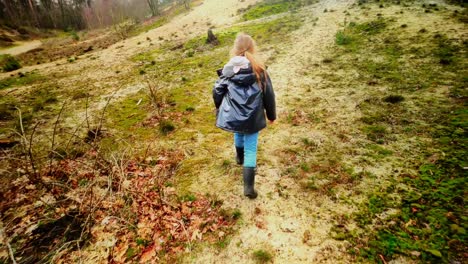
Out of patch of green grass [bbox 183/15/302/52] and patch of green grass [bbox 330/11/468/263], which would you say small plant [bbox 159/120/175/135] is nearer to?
patch of green grass [bbox 330/11/468/263]

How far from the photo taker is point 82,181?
13.0ft

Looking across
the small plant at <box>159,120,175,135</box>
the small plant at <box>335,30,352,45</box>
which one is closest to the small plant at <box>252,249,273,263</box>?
the small plant at <box>159,120,175,135</box>

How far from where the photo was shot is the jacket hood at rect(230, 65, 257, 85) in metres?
2.97

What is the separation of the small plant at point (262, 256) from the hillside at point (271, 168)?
0.01 meters

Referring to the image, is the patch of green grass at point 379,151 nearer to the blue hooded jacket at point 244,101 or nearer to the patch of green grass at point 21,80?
the blue hooded jacket at point 244,101

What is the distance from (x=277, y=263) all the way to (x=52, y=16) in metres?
47.0

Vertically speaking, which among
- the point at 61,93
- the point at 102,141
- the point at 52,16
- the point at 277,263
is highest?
the point at 52,16

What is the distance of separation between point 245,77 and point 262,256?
216 cm

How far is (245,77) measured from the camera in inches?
117

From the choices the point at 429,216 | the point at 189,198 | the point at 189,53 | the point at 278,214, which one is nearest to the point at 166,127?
the point at 189,198

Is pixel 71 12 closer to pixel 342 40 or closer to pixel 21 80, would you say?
pixel 21 80

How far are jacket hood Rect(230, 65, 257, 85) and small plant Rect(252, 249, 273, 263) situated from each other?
2.07 metres

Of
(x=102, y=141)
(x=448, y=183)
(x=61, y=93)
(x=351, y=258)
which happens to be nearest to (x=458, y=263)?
(x=351, y=258)

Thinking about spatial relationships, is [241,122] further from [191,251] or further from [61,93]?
[61,93]
